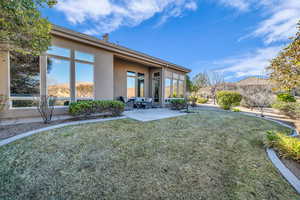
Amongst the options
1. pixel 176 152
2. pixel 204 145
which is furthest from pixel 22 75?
pixel 204 145

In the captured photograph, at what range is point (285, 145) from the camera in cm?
319

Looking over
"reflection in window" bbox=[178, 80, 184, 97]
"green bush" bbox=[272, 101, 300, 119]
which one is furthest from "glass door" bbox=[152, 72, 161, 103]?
"green bush" bbox=[272, 101, 300, 119]

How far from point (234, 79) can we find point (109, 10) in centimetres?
2900

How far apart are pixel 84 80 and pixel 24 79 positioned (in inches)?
92.8

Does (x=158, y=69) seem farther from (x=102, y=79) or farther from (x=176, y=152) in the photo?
(x=176, y=152)

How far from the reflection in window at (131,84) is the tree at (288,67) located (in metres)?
8.79

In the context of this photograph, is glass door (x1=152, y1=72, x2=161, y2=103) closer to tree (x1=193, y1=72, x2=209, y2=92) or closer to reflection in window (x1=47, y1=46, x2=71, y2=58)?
reflection in window (x1=47, y1=46, x2=71, y2=58)

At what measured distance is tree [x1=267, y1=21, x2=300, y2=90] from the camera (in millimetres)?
3250

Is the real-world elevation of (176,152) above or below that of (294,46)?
below

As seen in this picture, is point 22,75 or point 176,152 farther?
point 22,75

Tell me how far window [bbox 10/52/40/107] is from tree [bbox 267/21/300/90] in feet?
30.8

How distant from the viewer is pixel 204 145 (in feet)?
11.9

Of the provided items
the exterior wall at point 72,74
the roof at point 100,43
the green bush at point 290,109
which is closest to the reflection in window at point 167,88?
the roof at point 100,43

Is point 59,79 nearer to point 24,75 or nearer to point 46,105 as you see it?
point 24,75
